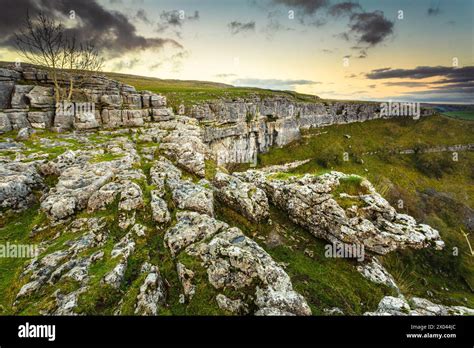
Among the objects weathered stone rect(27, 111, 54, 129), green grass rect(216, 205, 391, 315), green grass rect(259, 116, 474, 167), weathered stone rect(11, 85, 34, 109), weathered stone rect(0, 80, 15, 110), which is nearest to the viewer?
green grass rect(216, 205, 391, 315)

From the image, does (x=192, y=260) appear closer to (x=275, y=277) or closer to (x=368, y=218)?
(x=275, y=277)

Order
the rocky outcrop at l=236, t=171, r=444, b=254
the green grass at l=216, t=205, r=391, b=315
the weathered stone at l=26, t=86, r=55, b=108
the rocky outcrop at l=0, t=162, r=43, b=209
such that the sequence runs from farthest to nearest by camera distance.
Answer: the weathered stone at l=26, t=86, r=55, b=108 → the rocky outcrop at l=236, t=171, r=444, b=254 → the rocky outcrop at l=0, t=162, r=43, b=209 → the green grass at l=216, t=205, r=391, b=315

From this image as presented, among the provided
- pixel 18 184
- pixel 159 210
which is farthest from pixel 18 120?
pixel 159 210

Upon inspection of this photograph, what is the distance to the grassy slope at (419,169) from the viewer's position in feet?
151

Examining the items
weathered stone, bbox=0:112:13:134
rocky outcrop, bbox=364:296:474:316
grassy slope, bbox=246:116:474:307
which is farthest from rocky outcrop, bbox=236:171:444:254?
grassy slope, bbox=246:116:474:307

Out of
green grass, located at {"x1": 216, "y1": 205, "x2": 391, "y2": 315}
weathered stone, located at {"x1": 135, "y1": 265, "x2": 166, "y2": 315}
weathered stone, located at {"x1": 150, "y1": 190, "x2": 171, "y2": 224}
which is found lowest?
green grass, located at {"x1": 216, "y1": 205, "x2": 391, "y2": 315}

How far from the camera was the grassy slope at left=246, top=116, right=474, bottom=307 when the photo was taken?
151 ft

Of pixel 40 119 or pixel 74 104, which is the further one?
pixel 74 104

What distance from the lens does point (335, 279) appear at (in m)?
13.1

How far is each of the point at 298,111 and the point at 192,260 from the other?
112945 mm

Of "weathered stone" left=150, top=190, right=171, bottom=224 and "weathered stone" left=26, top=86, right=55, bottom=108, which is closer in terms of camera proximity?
"weathered stone" left=150, top=190, right=171, bottom=224

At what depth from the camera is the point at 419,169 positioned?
97875 millimetres

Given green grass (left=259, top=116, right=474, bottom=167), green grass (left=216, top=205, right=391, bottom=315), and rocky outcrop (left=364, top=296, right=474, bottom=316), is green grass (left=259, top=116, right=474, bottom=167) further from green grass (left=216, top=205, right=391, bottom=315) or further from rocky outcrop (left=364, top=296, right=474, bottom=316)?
rocky outcrop (left=364, top=296, right=474, bottom=316)

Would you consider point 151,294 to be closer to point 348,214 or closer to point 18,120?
point 348,214
